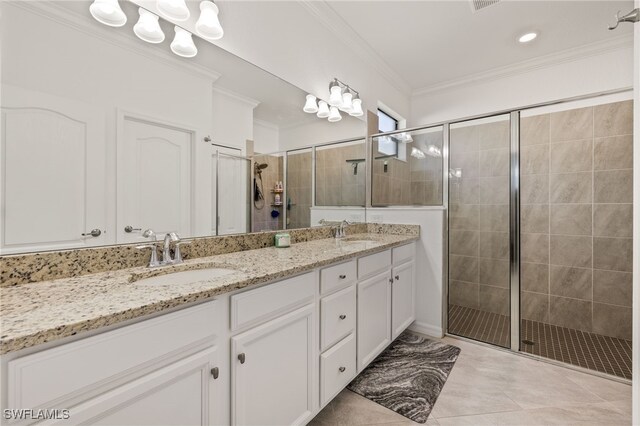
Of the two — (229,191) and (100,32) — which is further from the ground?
(100,32)

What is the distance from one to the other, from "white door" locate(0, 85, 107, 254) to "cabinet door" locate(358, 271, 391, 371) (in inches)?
52.5

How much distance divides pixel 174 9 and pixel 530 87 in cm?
319

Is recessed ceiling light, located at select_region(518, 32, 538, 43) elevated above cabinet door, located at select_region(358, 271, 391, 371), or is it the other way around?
recessed ceiling light, located at select_region(518, 32, 538, 43)

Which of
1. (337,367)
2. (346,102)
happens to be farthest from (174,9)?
(337,367)

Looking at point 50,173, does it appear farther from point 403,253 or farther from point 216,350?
point 403,253

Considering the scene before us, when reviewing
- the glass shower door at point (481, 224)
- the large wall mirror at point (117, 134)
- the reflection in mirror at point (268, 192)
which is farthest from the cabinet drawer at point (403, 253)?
the large wall mirror at point (117, 134)

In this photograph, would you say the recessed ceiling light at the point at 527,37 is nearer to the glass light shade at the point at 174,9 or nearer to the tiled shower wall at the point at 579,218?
the tiled shower wall at the point at 579,218

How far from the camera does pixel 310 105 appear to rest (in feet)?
7.14

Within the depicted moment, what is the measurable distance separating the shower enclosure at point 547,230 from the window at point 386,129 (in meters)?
0.54

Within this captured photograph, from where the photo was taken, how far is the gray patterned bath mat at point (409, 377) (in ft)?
5.26

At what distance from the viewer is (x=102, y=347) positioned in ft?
2.23

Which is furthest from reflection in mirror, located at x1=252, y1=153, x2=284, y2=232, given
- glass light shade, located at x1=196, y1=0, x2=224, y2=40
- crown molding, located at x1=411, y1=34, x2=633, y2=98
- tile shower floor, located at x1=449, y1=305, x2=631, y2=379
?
crown molding, located at x1=411, y1=34, x2=633, y2=98

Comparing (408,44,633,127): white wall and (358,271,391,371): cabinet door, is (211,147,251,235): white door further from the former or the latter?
(408,44,633,127): white wall

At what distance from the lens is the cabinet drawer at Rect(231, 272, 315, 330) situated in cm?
100
